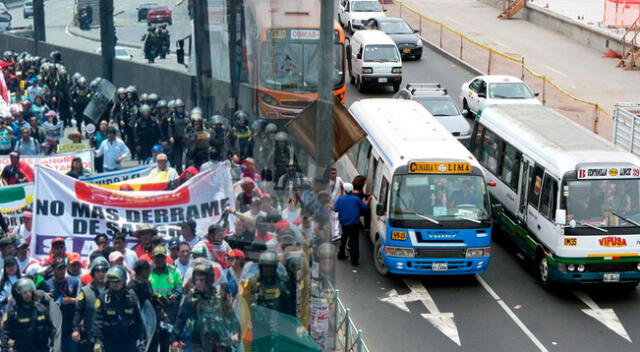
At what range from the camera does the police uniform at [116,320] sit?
1075 centimetres

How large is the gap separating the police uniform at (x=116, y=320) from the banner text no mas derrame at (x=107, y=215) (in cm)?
72

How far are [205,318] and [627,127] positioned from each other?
14.7 m

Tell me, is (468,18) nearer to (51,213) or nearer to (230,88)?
(230,88)

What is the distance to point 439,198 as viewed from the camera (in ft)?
54.3

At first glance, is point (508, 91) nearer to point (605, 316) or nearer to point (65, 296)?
point (605, 316)

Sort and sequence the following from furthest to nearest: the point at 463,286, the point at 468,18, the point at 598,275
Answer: the point at 468,18
the point at 463,286
the point at 598,275

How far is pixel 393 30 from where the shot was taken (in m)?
37.7

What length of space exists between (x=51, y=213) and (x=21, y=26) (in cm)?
1449

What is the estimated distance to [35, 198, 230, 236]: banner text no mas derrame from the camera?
10945 millimetres

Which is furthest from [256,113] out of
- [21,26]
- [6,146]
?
[21,26]

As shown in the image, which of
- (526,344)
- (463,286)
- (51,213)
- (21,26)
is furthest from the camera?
(21,26)

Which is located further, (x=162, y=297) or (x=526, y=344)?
(x=526, y=344)

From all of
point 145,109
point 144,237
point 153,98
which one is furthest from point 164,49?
point 144,237

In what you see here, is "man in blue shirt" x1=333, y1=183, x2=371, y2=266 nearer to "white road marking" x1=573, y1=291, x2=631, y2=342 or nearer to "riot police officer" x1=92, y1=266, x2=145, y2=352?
"white road marking" x1=573, y1=291, x2=631, y2=342
